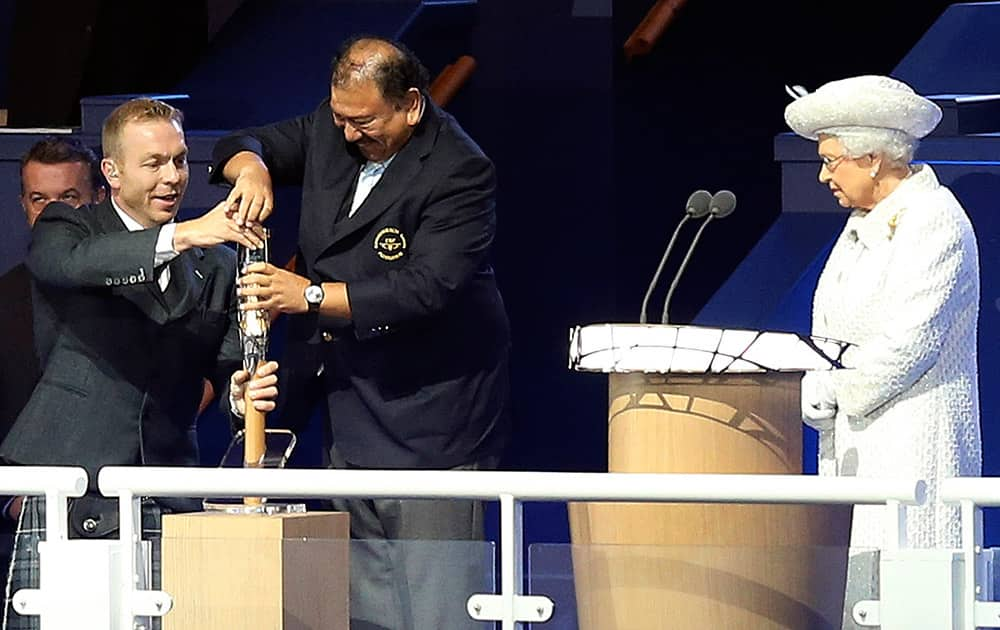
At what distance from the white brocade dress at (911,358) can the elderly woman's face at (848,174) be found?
4 cm

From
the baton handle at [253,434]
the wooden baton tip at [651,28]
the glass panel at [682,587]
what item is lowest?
the glass panel at [682,587]

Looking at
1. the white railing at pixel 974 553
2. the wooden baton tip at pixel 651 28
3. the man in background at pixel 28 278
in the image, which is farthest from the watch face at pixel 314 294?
the wooden baton tip at pixel 651 28

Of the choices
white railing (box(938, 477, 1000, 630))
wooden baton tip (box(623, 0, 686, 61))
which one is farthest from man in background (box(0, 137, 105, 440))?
wooden baton tip (box(623, 0, 686, 61))

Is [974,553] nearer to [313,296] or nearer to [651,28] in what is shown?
[313,296]

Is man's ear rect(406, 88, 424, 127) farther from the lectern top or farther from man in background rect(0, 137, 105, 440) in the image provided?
man in background rect(0, 137, 105, 440)

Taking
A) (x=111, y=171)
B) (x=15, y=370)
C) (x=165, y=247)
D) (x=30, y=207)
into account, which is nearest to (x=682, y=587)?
(x=165, y=247)

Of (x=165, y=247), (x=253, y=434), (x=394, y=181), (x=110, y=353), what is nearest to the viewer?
(x=253, y=434)

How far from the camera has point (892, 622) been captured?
3.17 m

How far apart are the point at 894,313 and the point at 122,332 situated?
4.35 feet

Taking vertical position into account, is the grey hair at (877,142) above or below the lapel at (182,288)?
above

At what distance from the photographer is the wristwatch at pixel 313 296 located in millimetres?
4223

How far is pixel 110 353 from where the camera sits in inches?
166

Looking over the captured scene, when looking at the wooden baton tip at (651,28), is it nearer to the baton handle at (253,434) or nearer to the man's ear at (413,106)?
the man's ear at (413,106)

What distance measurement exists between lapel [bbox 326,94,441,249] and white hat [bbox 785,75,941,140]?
0.69m
